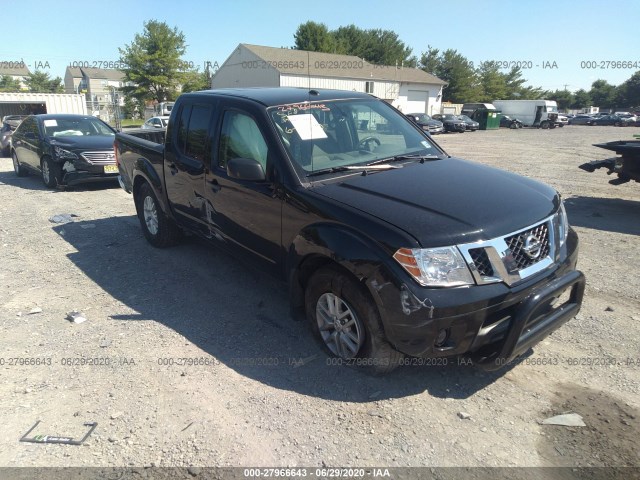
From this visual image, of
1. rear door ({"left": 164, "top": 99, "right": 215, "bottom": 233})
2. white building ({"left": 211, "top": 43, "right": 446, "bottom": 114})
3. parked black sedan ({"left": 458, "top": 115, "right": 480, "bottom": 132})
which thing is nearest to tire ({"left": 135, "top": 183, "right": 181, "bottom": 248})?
rear door ({"left": 164, "top": 99, "right": 215, "bottom": 233})

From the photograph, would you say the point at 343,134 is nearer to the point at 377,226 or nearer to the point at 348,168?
the point at 348,168

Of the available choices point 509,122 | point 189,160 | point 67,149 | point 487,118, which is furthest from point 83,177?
point 509,122

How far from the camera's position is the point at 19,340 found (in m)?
4.01

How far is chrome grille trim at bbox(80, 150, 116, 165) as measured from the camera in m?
10.1

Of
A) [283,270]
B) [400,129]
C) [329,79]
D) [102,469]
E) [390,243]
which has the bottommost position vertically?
[102,469]

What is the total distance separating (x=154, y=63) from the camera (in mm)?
40125

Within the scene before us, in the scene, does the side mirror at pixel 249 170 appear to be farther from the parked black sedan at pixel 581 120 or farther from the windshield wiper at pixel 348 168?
the parked black sedan at pixel 581 120

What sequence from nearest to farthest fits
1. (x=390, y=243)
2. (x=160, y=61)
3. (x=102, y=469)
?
(x=102, y=469), (x=390, y=243), (x=160, y=61)

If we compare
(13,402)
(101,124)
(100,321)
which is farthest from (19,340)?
(101,124)

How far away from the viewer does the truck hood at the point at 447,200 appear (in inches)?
111

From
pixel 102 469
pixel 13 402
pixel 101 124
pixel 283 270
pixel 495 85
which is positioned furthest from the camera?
pixel 495 85

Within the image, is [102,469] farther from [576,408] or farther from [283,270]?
[576,408]

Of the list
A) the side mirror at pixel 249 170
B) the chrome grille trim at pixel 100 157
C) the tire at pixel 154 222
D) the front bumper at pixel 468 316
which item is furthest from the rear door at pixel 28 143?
the front bumper at pixel 468 316

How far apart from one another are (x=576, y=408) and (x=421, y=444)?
1124mm
